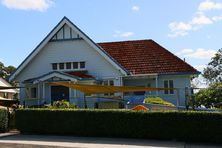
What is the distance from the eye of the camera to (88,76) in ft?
103

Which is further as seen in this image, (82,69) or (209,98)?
(82,69)

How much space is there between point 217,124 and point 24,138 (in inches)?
309

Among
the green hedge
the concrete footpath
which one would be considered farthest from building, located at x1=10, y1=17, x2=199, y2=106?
the concrete footpath

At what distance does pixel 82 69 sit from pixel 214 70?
44.1 m

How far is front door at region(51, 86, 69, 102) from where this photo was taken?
3180cm

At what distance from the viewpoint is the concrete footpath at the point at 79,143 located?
15.0 metres

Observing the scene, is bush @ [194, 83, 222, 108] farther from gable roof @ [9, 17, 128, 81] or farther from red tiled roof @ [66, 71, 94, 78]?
red tiled roof @ [66, 71, 94, 78]

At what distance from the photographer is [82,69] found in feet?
106

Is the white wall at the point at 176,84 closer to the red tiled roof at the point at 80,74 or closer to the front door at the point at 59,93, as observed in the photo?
the red tiled roof at the point at 80,74

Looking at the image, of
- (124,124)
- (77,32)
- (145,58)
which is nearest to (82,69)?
(77,32)

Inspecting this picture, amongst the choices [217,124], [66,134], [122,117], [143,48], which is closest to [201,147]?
[217,124]

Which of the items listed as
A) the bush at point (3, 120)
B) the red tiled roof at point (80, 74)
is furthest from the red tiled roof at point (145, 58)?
the bush at point (3, 120)

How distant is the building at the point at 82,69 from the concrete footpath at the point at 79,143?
13371 millimetres

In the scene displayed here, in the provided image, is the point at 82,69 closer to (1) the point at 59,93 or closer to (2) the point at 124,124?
(1) the point at 59,93
